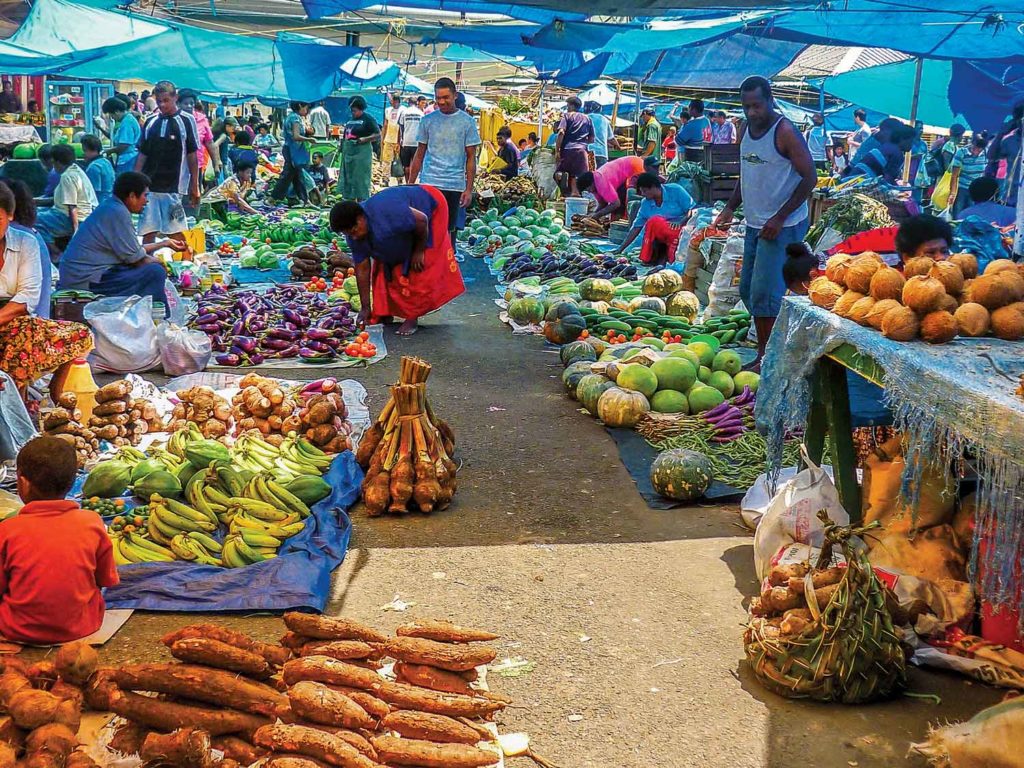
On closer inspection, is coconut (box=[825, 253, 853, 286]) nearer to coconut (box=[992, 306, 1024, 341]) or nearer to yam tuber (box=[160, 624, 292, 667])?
coconut (box=[992, 306, 1024, 341])

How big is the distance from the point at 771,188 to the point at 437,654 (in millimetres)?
5308

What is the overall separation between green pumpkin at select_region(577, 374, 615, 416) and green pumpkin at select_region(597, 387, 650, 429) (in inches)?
7.0

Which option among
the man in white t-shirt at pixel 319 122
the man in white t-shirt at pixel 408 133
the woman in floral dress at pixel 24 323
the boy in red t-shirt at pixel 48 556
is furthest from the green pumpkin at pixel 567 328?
the man in white t-shirt at pixel 319 122

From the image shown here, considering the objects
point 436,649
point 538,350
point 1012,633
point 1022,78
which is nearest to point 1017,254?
point 1012,633

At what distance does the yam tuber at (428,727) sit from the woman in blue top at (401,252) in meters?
6.17

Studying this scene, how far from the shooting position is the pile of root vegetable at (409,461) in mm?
5438

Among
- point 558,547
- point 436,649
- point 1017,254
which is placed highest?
point 1017,254

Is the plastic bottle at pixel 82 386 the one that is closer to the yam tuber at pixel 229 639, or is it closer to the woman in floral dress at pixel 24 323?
the woman in floral dress at pixel 24 323

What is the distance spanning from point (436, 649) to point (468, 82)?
4051 centimetres

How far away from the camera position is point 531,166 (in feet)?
71.4

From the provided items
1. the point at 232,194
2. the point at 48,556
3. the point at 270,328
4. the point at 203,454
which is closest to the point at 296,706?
the point at 48,556

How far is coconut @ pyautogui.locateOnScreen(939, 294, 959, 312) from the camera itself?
4039 millimetres

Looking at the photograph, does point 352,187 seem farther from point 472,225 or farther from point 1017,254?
point 1017,254

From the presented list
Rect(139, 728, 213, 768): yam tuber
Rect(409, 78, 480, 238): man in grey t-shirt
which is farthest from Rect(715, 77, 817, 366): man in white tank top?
Rect(139, 728, 213, 768): yam tuber
